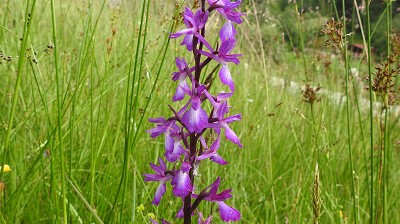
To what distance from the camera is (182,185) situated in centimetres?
103

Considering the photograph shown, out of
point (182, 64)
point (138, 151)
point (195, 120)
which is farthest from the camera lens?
point (138, 151)

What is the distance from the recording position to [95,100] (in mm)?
2535

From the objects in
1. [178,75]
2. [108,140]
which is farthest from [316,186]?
[108,140]

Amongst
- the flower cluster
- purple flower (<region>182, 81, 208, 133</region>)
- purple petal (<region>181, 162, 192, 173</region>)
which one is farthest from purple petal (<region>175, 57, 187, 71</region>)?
purple petal (<region>181, 162, 192, 173</region>)

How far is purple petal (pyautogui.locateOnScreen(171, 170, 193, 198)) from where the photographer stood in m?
1.02

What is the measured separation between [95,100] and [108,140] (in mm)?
431

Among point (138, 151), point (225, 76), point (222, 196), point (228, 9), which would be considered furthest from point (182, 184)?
point (138, 151)

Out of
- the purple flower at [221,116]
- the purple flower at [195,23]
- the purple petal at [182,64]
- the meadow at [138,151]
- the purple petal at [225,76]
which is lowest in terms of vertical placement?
the meadow at [138,151]

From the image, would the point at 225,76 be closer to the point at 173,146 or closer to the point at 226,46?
the point at 226,46

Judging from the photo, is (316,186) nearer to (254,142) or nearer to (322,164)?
(322,164)

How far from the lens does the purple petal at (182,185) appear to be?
102cm

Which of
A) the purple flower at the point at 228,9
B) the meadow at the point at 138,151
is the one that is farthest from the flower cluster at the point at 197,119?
the meadow at the point at 138,151

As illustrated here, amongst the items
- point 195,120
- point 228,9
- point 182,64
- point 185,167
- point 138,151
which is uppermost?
point 228,9

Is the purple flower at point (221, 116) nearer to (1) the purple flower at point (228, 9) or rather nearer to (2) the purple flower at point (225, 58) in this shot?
(2) the purple flower at point (225, 58)
